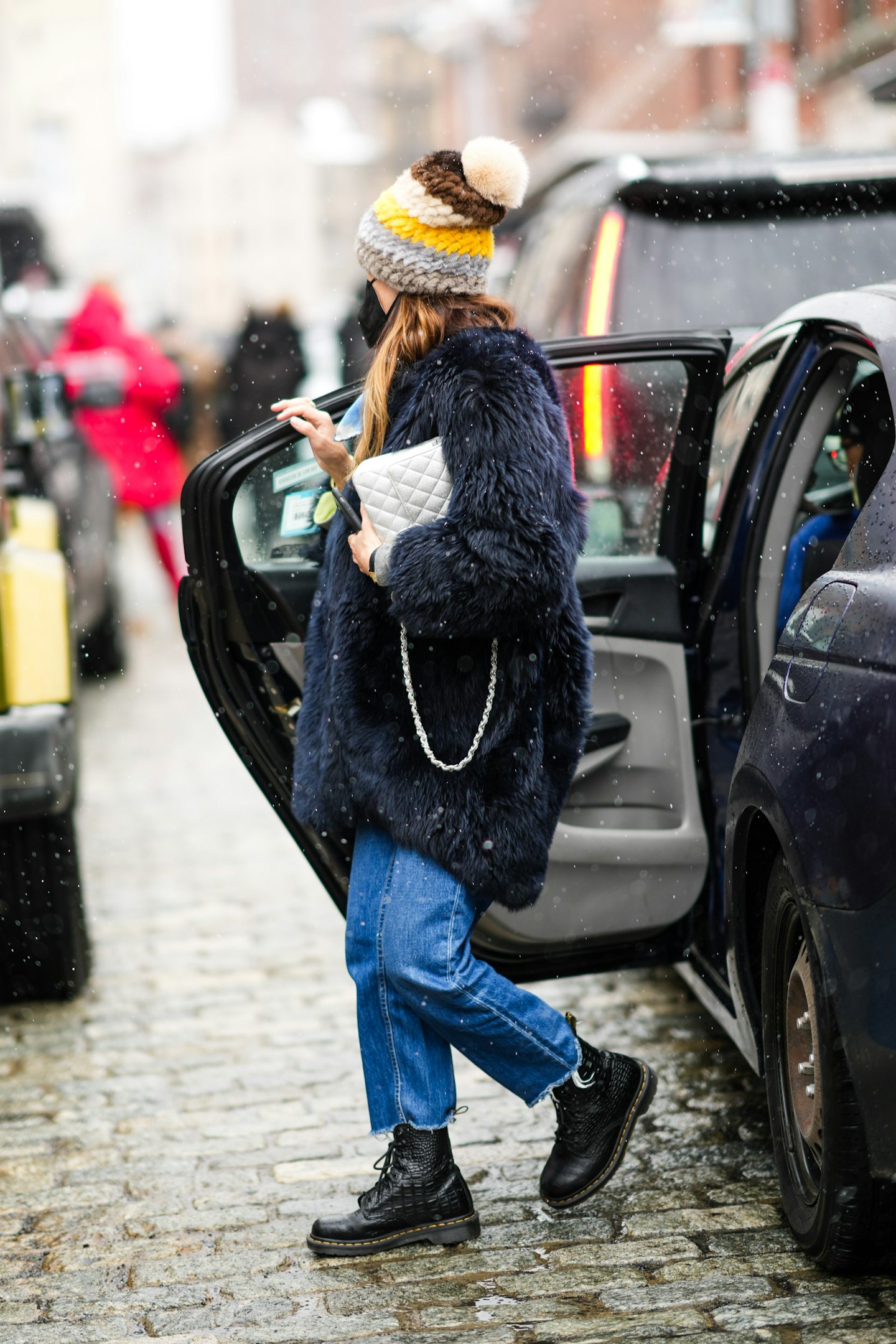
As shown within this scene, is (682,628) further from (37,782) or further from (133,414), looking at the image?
(133,414)

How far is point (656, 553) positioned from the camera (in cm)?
376

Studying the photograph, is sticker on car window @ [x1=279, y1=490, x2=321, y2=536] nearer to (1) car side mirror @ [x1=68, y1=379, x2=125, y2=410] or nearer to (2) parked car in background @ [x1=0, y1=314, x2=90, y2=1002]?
(2) parked car in background @ [x1=0, y1=314, x2=90, y2=1002]

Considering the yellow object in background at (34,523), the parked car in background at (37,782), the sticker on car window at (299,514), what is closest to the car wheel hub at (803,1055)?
the sticker on car window at (299,514)

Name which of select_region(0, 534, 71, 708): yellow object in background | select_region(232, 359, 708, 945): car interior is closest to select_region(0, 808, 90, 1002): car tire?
select_region(0, 534, 71, 708): yellow object in background

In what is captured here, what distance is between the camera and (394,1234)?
325cm

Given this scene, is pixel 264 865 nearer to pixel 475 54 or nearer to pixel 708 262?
pixel 708 262

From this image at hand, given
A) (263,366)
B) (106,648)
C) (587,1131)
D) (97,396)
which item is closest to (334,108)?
(263,366)

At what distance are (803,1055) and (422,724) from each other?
3.05 ft

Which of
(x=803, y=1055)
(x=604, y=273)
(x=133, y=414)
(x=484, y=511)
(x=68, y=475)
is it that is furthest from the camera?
(x=133, y=414)

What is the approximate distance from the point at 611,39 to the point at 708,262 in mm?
45346

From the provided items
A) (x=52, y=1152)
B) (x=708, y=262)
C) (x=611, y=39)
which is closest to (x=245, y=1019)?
(x=52, y=1152)

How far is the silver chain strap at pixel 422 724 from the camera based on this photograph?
303 centimetres

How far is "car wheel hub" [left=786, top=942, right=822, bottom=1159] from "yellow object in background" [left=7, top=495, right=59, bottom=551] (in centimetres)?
331

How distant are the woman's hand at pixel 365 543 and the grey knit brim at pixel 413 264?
0.42m
